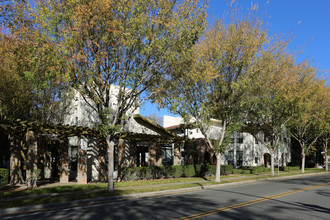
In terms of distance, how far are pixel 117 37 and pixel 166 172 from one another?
48.8ft

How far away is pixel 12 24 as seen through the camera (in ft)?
40.8

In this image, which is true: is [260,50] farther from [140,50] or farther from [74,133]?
[74,133]

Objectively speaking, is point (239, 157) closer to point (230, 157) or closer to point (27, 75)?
point (230, 157)

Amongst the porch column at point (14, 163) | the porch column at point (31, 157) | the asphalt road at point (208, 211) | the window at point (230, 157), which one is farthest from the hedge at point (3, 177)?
the window at point (230, 157)

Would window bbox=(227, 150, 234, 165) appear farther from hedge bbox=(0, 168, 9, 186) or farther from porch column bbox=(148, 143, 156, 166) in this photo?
hedge bbox=(0, 168, 9, 186)

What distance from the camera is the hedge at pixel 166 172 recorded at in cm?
2253

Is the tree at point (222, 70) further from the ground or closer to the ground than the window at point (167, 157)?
further from the ground

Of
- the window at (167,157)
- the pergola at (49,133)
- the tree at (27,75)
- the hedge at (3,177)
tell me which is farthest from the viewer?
the window at (167,157)

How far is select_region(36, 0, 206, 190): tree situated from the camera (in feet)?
42.6

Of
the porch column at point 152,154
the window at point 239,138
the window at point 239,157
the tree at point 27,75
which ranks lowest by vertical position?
the window at point 239,157

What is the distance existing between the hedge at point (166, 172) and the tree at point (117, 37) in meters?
6.96

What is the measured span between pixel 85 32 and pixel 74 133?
9.71m

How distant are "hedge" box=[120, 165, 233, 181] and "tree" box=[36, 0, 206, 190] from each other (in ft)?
22.8

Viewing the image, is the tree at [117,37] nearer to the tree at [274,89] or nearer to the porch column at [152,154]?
the tree at [274,89]
